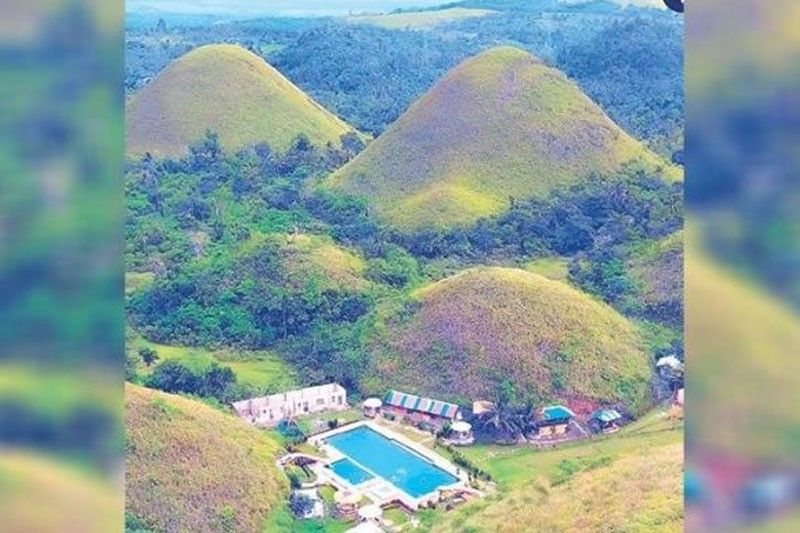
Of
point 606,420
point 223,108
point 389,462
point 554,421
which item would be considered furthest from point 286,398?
point 223,108

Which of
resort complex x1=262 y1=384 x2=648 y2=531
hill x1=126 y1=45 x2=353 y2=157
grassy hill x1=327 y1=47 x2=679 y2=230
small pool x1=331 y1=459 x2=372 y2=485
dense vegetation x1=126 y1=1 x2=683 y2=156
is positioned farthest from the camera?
dense vegetation x1=126 y1=1 x2=683 y2=156

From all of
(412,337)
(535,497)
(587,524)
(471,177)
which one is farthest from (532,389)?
(471,177)

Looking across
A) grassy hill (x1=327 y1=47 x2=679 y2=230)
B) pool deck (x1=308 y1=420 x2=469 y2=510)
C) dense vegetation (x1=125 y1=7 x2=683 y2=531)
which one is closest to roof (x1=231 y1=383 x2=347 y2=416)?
dense vegetation (x1=125 y1=7 x2=683 y2=531)

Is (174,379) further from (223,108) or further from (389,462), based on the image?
(223,108)

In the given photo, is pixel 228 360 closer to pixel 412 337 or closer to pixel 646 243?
pixel 412 337

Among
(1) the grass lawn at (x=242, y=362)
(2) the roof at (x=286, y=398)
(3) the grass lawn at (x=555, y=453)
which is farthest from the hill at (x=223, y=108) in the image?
(3) the grass lawn at (x=555, y=453)

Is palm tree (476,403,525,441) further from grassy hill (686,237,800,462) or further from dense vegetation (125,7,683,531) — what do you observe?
grassy hill (686,237,800,462)
